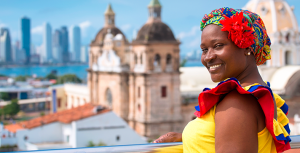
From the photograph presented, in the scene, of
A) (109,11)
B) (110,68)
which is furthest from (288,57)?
(109,11)

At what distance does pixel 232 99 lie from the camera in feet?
7.88

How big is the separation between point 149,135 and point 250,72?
26573mm

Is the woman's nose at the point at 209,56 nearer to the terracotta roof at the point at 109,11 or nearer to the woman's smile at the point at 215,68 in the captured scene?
the woman's smile at the point at 215,68

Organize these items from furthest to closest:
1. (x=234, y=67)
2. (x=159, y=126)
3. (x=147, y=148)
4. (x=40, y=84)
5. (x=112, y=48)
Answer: (x=40, y=84), (x=112, y=48), (x=159, y=126), (x=147, y=148), (x=234, y=67)

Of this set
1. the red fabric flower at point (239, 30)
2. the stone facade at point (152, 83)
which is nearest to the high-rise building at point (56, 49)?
the stone facade at point (152, 83)

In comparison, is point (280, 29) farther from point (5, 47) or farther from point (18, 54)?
point (18, 54)

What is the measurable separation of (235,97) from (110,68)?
31.0 metres

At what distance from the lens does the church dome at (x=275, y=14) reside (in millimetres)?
34500

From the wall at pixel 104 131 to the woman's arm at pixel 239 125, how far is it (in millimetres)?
23385

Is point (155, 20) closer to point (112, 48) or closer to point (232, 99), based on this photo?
point (112, 48)

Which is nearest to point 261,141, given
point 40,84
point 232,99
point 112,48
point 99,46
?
point 232,99

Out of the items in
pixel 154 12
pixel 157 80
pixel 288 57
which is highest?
pixel 154 12

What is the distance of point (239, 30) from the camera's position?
8.22 ft

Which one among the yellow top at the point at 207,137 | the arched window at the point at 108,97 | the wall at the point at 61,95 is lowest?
the wall at the point at 61,95
